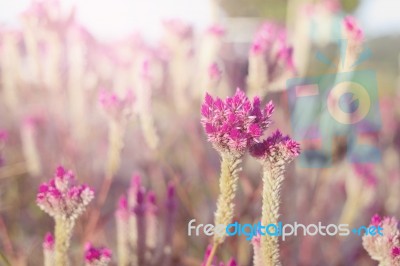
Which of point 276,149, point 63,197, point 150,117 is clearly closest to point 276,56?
point 150,117

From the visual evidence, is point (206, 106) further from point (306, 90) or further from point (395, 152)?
point (395, 152)

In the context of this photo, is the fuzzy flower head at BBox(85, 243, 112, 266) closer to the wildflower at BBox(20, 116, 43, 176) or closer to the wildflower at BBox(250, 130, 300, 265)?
the wildflower at BBox(250, 130, 300, 265)

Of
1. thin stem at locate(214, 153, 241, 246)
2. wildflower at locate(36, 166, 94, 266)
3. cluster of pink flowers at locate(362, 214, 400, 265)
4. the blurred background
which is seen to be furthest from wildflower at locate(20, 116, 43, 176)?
cluster of pink flowers at locate(362, 214, 400, 265)

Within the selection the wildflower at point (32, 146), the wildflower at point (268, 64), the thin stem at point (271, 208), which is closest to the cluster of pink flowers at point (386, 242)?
the thin stem at point (271, 208)

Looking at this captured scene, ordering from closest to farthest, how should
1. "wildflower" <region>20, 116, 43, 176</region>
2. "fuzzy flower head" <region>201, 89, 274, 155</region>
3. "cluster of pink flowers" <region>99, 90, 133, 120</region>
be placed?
"fuzzy flower head" <region>201, 89, 274, 155</region> < "cluster of pink flowers" <region>99, 90, 133, 120</region> < "wildflower" <region>20, 116, 43, 176</region>

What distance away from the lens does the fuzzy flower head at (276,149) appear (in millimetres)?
568

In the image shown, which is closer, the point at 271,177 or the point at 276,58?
the point at 271,177

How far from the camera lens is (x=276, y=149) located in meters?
0.58

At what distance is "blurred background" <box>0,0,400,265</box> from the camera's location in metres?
0.91

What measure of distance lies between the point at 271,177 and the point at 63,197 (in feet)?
0.80

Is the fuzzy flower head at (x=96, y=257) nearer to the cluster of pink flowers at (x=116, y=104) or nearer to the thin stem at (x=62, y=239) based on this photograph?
the thin stem at (x=62, y=239)

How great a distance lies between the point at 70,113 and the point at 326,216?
614mm

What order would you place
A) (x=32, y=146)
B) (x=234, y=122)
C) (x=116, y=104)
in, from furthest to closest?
(x=32, y=146), (x=116, y=104), (x=234, y=122)

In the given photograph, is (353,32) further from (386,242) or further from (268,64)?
(386,242)
